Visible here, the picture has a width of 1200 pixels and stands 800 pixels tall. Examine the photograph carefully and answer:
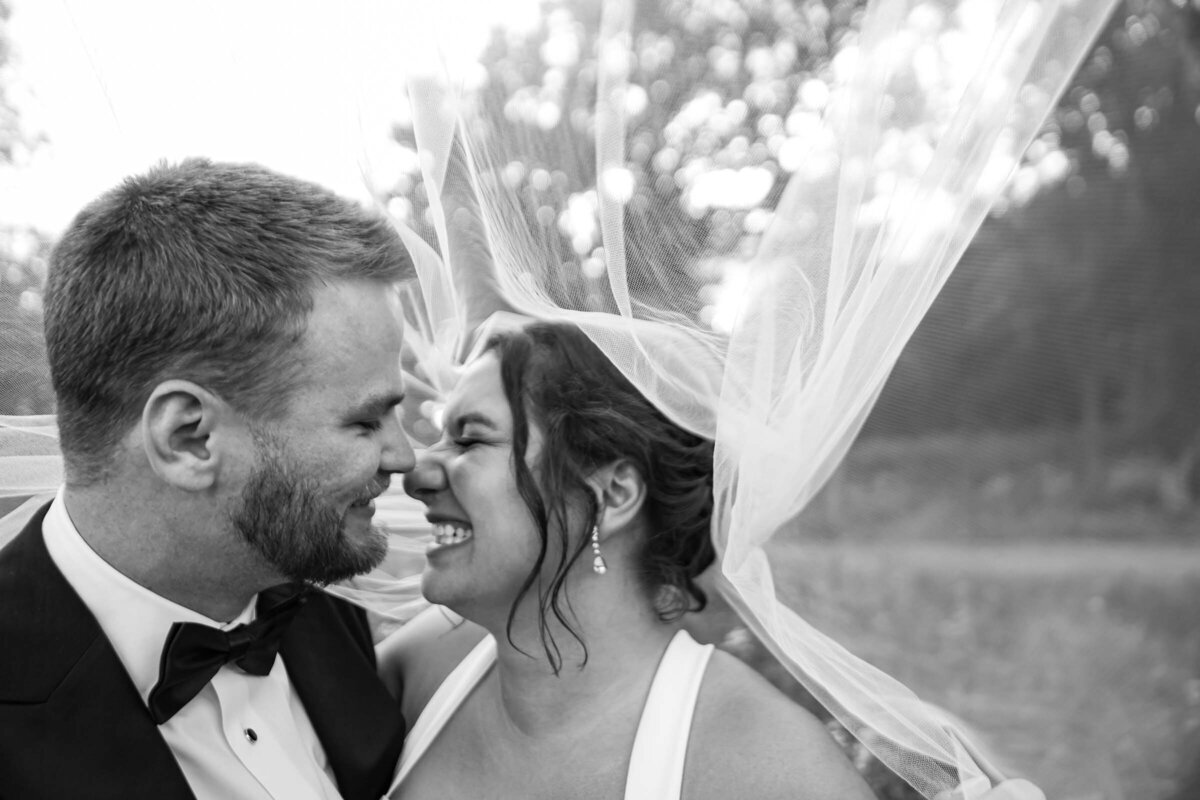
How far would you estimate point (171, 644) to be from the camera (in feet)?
6.58

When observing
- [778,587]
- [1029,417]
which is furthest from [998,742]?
[1029,417]

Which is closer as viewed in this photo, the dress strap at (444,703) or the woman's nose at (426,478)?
the woman's nose at (426,478)

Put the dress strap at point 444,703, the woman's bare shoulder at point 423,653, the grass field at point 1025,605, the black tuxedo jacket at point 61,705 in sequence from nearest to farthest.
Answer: the grass field at point 1025,605, the black tuxedo jacket at point 61,705, the dress strap at point 444,703, the woman's bare shoulder at point 423,653

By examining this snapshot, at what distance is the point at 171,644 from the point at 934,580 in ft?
5.05

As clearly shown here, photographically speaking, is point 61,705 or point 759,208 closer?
point 759,208

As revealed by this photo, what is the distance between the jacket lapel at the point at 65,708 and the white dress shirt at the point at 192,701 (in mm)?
58

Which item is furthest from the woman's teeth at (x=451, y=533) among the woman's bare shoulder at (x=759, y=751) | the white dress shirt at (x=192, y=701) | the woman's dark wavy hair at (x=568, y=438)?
the woman's bare shoulder at (x=759, y=751)

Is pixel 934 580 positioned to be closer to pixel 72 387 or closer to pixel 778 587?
Answer: pixel 778 587

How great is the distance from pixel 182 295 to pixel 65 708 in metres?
0.82

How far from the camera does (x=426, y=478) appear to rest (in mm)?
2543

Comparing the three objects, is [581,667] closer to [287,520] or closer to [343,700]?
[343,700]

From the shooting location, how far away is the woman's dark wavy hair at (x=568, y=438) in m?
2.51

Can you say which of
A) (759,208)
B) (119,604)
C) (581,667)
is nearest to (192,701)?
(119,604)

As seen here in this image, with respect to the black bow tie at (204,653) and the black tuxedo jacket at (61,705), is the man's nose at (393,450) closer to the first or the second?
the black bow tie at (204,653)
